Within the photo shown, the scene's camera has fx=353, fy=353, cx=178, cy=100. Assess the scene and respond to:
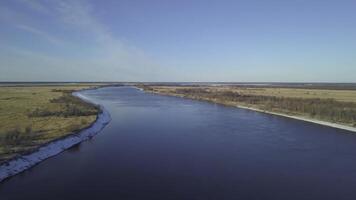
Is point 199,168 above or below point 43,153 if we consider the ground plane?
below

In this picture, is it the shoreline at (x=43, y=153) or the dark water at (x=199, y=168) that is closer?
the dark water at (x=199, y=168)

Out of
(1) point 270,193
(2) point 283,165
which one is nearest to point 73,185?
(1) point 270,193

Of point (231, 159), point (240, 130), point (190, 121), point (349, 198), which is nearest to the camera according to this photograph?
point (349, 198)

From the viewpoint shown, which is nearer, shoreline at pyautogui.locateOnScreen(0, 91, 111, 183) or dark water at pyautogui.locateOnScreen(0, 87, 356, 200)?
dark water at pyautogui.locateOnScreen(0, 87, 356, 200)

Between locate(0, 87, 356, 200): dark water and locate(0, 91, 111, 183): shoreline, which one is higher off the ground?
locate(0, 91, 111, 183): shoreline

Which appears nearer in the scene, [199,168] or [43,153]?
[199,168]

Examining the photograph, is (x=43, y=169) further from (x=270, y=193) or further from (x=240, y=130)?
(x=240, y=130)

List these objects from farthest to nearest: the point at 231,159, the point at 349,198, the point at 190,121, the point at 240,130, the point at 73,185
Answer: the point at 190,121 < the point at 240,130 < the point at 231,159 < the point at 73,185 < the point at 349,198

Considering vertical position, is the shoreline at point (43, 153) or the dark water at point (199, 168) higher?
the shoreline at point (43, 153)
